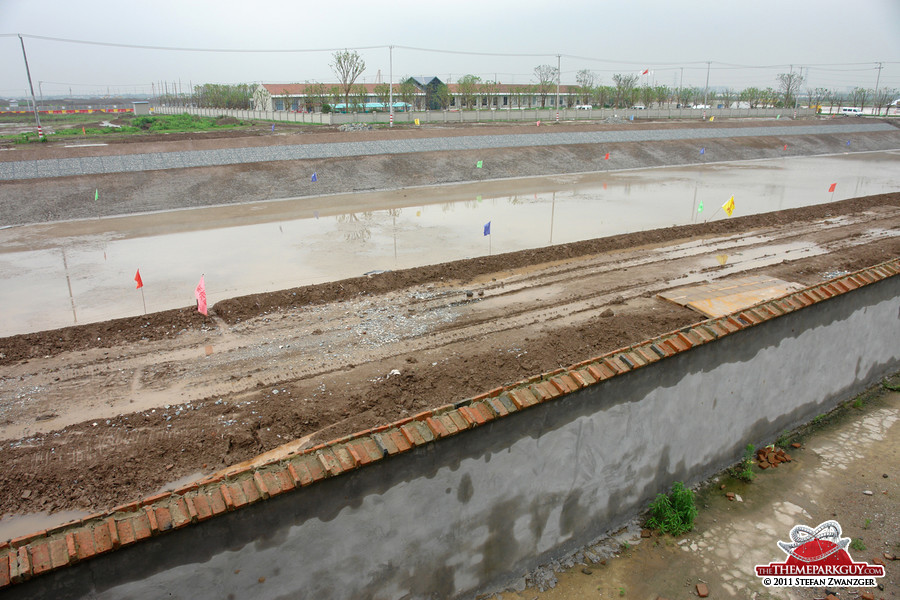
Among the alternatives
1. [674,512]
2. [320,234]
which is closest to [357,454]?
[674,512]

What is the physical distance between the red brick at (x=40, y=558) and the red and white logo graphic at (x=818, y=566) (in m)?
5.17

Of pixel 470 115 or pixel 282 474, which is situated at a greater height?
pixel 470 115

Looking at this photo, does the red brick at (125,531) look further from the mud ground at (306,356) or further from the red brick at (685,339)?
the red brick at (685,339)

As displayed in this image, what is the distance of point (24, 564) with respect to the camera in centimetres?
282

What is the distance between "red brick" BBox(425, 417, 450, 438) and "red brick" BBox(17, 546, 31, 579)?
2283 millimetres

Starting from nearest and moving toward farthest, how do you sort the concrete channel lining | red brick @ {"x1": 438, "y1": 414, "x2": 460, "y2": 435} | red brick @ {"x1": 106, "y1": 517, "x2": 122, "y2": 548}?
red brick @ {"x1": 106, "y1": 517, "x2": 122, "y2": 548}, red brick @ {"x1": 438, "y1": 414, "x2": 460, "y2": 435}, the concrete channel lining

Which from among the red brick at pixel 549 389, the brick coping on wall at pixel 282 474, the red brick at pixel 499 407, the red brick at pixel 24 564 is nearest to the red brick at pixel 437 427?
the brick coping on wall at pixel 282 474

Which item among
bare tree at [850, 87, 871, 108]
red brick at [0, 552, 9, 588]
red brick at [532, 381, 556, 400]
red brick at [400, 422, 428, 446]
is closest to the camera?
red brick at [0, 552, 9, 588]

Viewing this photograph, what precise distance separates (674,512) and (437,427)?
2.91m

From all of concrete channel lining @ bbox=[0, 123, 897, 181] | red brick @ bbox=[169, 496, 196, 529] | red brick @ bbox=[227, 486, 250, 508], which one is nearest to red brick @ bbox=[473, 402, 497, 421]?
red brick @ bbox=[227, 486, 250, 508]

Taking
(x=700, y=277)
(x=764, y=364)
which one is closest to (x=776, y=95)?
(x=700, y=277)

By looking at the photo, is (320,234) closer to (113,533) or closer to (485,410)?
(485,410)

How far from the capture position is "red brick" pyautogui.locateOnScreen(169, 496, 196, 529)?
312 centimetres

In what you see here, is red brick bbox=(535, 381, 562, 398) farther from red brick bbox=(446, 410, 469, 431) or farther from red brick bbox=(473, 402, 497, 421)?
red brick bbox=(446, 410, 469, 431)
